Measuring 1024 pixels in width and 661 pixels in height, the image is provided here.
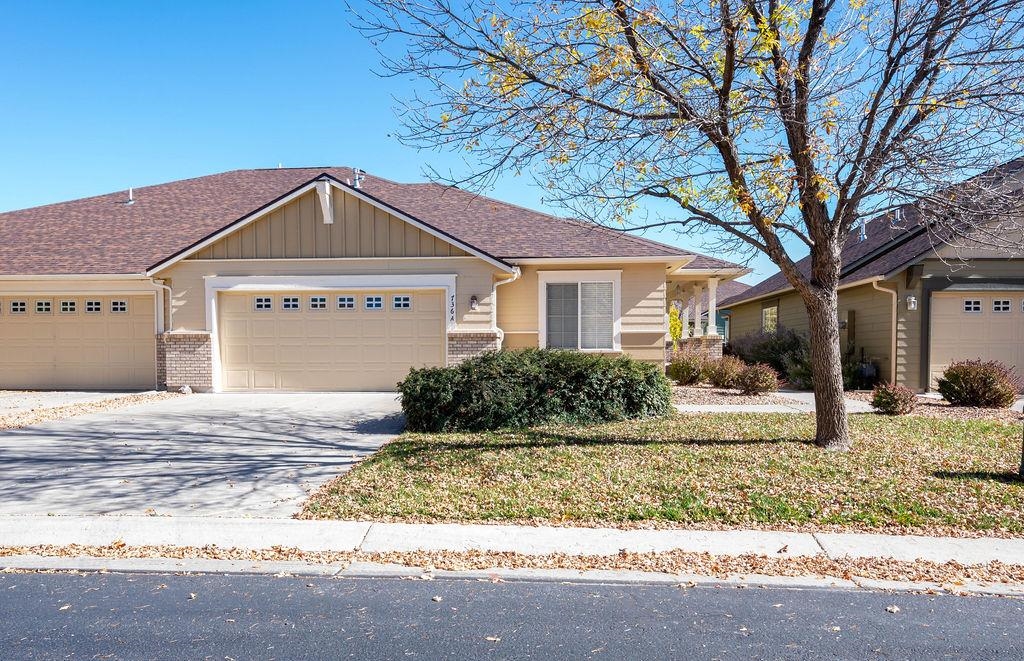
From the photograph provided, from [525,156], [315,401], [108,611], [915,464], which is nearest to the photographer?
[108,611]

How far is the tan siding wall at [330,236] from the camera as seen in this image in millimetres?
14812

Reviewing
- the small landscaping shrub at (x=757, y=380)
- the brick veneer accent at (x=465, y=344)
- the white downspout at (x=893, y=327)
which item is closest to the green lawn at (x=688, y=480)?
the small landscaping shrub at (x=757, y=380)

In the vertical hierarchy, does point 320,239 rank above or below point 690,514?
above

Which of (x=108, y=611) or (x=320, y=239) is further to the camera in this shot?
(x=320, y=239)

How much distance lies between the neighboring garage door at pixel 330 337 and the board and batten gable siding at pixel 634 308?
7.07ft

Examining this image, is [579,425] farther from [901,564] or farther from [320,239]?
[320,239]

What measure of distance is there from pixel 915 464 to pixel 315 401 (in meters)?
10.3

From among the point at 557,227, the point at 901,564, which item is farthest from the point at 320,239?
the point at 901,564

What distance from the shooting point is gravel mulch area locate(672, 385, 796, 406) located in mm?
13406

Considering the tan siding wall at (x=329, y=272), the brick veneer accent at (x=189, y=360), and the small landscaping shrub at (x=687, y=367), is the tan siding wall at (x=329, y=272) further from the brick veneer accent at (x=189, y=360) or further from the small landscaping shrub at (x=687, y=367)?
the small landscaping shrub at (x=687, y=367)

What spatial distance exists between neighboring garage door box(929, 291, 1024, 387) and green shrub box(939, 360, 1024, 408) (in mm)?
2440

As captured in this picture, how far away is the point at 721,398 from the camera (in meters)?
14.0

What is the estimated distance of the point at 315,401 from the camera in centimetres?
1362

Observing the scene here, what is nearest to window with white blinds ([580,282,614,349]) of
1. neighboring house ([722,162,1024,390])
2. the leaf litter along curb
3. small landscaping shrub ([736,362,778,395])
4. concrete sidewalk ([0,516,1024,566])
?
small landscaping shrub ([736,362,778,395])
